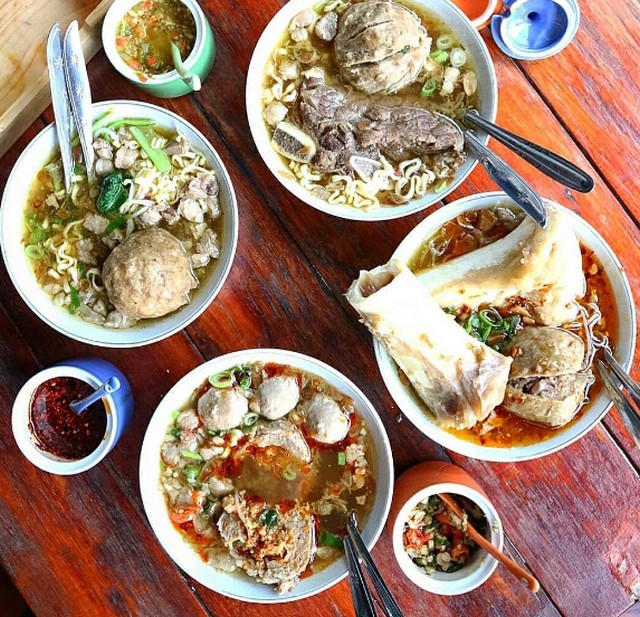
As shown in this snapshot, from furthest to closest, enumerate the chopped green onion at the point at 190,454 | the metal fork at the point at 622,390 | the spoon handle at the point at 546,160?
the chopped green onion at the point at 190,454
the metal fork at the point at 622,390
the spoon handle at the point at 546,160

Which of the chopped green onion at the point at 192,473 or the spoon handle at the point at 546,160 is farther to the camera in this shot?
the chopped green onion at the point at 192,473

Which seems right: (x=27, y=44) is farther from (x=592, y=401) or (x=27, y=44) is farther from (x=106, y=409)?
(x=592, y=401)

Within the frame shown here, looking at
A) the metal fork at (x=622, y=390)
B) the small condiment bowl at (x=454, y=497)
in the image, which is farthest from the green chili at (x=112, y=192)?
the metal fork at (x=622, y=390)

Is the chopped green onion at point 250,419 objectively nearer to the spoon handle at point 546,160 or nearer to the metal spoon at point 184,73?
the metal spoon at point 184,73

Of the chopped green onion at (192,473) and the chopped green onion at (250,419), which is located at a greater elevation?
the chopped green onion at (250,419)

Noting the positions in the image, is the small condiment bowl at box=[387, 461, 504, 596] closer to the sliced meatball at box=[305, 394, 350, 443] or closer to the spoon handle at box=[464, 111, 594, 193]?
the sliced meatball at box=[305, 394, 350, 443]

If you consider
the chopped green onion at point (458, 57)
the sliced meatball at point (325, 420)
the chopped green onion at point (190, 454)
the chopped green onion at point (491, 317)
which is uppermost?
the chopped green onion at point (458, 57)

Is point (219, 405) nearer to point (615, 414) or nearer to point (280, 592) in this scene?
point (280, 592)
